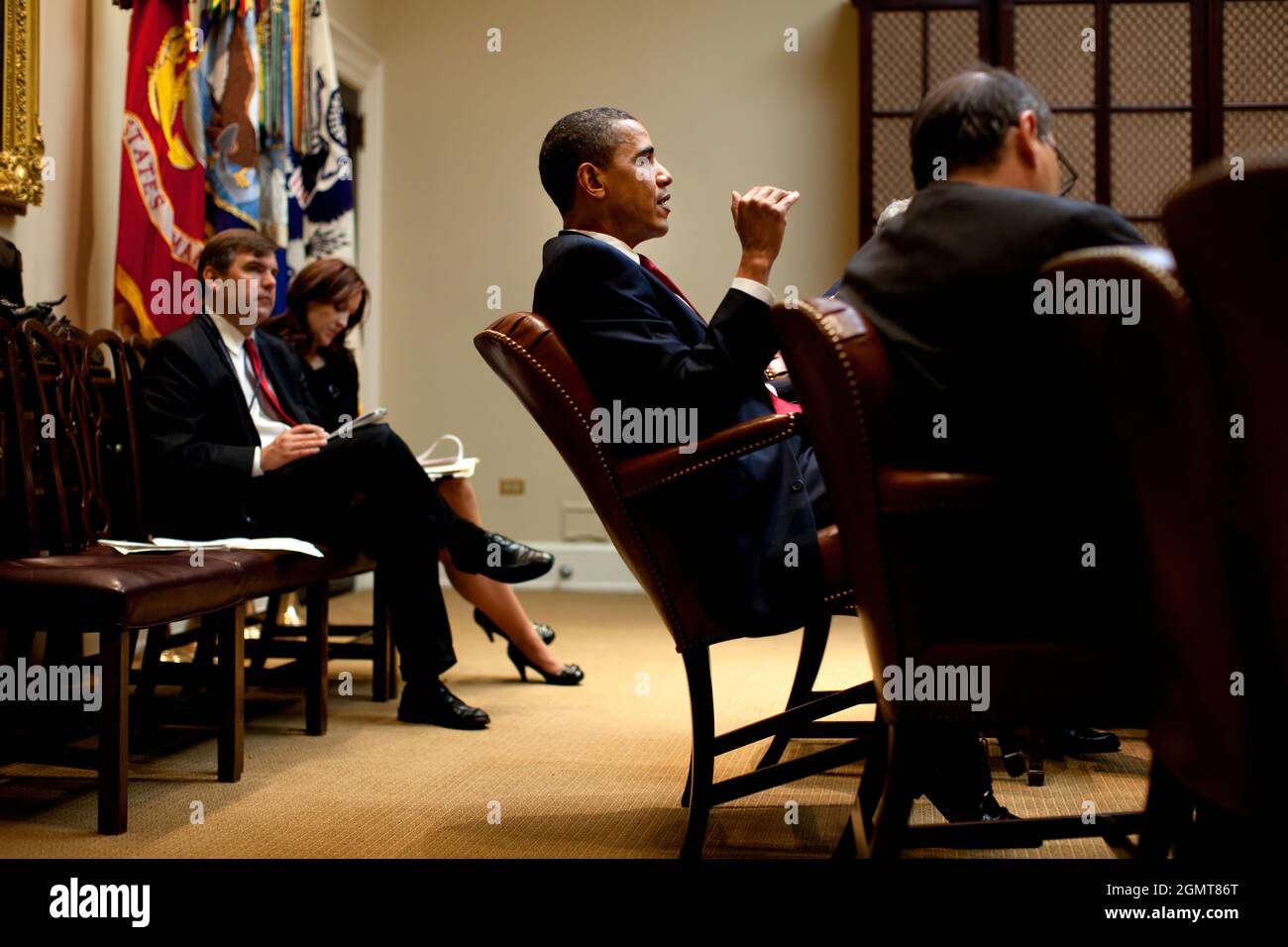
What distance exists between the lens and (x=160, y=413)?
2.86 metres

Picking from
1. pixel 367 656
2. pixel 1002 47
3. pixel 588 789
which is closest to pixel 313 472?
pixel 367 656

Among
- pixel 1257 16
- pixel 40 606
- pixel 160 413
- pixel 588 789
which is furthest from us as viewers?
pixel 1257 16

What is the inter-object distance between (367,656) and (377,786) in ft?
3.26

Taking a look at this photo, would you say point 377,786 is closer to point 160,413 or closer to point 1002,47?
point 160,413

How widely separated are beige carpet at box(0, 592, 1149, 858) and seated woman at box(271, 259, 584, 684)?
0.40ft

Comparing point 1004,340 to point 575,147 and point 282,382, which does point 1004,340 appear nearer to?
point 575,147

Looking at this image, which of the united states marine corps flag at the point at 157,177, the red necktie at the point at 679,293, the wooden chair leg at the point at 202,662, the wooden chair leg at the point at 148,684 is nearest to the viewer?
the red necktie at the point at 679,293

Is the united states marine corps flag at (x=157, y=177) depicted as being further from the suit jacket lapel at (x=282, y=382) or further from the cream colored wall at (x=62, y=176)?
the suit jacket lapel at (x=282, y=382)

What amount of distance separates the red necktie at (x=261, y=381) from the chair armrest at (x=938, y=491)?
7.27 feet

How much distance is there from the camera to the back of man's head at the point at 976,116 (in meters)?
1.54

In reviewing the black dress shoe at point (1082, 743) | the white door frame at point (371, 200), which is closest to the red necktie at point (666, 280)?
the black dress shoe at point (1082, 743)

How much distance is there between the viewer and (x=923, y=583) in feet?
4.53

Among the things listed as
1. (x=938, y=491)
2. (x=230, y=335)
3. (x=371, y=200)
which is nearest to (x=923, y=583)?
(x=938, y=491)

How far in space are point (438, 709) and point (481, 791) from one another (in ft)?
2.06
